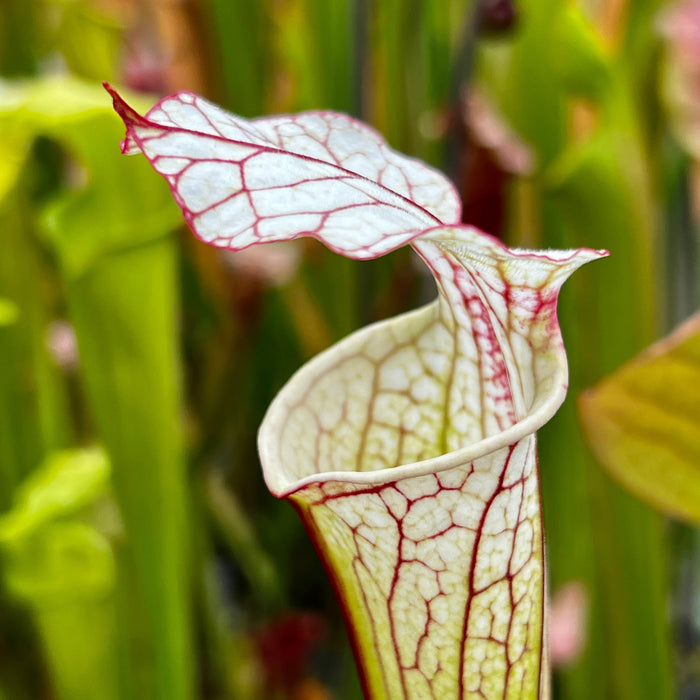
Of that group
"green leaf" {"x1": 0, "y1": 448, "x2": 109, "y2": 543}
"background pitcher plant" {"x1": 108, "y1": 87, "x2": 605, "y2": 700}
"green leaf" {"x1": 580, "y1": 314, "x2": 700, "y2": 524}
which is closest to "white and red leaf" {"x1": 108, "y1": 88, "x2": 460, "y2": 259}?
"background pitcher plant" {"x1": 108, "y1": 87, "x2": 605, "y2": 700}

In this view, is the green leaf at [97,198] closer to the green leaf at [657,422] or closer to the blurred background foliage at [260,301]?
the blurred background foliage at [260,301]

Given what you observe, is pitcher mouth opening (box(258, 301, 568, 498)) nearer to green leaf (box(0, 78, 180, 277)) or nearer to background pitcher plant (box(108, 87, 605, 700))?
background pitcher plant (box(108, 87, 605, 700))

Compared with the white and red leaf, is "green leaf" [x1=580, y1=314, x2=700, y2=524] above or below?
below

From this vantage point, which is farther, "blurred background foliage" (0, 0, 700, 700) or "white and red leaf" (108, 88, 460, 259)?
"blurred background foliage" (0, 0, 700, 700)

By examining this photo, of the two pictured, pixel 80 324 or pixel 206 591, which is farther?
pixel 206 591

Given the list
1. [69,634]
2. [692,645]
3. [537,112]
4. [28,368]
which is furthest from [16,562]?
[692,645]

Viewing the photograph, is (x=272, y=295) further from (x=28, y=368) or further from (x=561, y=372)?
(x=561, y=372)

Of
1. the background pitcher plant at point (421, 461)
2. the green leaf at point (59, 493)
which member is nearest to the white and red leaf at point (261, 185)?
the background pitcher plant at point (421, 461)
